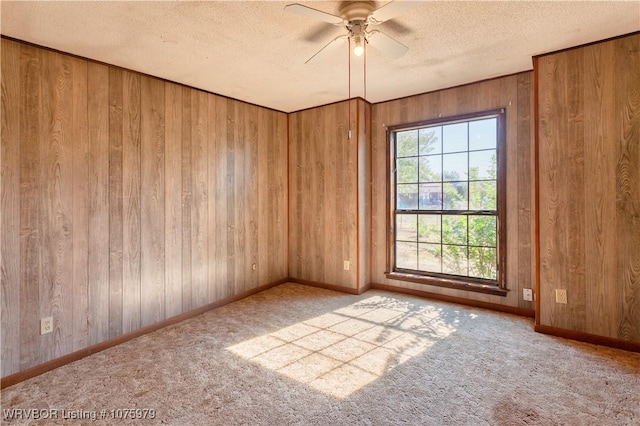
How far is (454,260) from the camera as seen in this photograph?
393 cm

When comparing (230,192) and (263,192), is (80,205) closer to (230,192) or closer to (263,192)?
(230,192)

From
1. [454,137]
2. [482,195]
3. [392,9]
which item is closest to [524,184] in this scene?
[482,195]

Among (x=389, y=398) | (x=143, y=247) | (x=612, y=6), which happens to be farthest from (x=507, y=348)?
(x=143, y=247)

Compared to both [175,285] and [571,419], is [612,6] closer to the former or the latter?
[571,419]

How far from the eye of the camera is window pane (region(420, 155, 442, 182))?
158 inches

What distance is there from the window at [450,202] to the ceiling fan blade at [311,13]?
2.25 m

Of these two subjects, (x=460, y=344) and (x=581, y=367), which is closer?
(x=581, y=367)

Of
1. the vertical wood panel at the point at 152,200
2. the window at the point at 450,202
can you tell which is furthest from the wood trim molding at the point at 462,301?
the vertical wood panel at the point at 152,200

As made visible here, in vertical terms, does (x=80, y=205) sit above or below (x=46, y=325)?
above

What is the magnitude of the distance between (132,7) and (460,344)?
3481 millimetres

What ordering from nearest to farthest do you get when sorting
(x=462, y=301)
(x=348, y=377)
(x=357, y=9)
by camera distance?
1. (x=357, y=9)
2. (x=348, y=377)
3. (x=462, y=301)

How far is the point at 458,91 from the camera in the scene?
377 cm

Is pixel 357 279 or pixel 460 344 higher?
pixel 357 279

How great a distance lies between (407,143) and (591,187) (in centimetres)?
202
